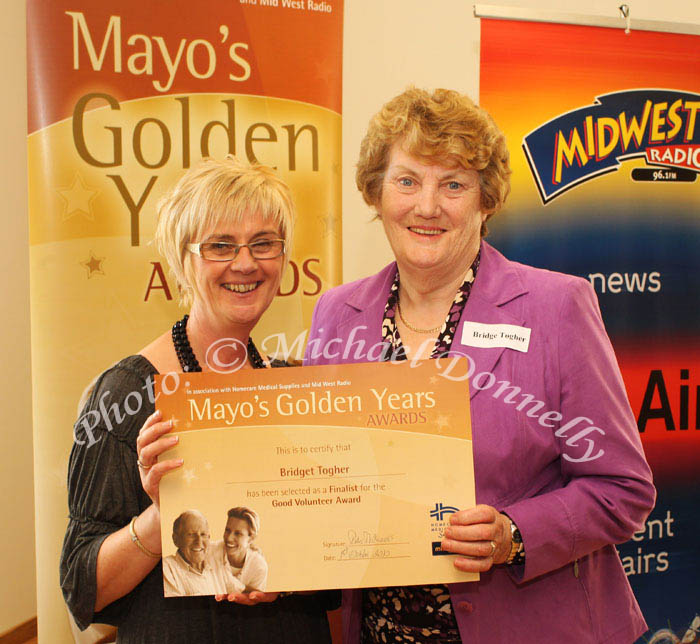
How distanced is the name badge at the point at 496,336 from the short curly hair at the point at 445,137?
0.33 m

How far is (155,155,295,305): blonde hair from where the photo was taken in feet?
5.65

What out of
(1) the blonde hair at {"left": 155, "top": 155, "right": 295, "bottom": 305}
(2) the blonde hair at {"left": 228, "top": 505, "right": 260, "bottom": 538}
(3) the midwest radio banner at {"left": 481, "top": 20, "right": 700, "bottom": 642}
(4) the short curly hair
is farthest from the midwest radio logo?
(2) the blonde hair at {"left": 228, "top": 505, "right": 260, "bottom": 538}

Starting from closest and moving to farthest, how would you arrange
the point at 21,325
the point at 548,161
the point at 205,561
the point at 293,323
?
the point at 205,561, the point at 293,323, the point at 548,161, the point at 21,325

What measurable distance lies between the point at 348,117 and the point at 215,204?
1.68m

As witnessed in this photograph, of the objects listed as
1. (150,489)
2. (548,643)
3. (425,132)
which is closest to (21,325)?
(150,489)

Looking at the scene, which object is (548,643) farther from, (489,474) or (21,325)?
(21,325)

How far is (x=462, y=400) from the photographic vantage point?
1.48m

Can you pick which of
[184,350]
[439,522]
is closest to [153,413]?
[184,350]

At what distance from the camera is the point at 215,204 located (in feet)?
5.65

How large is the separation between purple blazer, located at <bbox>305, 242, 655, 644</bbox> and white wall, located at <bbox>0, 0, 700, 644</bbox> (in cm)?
167

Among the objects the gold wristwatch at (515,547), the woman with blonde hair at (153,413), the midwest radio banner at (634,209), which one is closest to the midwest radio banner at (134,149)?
the woman with blonde hair at (153,413)

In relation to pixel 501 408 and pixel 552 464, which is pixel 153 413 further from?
pixel 552 464

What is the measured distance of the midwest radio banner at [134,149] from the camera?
2.29 metres

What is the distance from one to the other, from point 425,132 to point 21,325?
271cm
